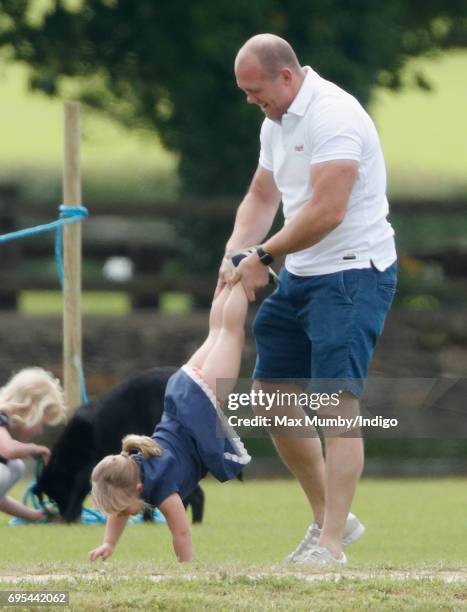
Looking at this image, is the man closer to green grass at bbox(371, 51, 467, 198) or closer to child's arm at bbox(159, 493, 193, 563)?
child's arm at bbox(159, 493, 193, 563)

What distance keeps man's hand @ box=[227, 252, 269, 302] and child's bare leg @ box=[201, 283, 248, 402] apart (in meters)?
0.04

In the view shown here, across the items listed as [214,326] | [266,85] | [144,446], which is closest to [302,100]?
[266,85]

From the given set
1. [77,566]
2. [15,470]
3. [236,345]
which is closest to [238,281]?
[236,345]

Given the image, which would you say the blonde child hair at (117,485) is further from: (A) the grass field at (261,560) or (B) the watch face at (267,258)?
(B) the watch face at (267,258)

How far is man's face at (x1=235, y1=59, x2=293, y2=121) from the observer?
6227 millimetres

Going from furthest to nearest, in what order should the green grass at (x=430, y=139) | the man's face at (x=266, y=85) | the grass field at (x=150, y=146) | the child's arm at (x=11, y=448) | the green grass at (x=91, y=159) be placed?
the green grass at (x=430, y=139) → the grass field at (x=150, y=146) → the green grass at (x=91, y=159) → the child's arm at (x=11, y=448) → the man's face at (x=266, y=85)

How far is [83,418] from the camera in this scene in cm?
818

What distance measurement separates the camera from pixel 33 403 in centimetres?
756

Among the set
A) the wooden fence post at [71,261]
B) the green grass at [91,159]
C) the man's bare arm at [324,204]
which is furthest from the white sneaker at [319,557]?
the green grass at [91,159]

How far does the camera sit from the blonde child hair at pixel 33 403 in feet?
24.7

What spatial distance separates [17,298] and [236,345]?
31.3 feet

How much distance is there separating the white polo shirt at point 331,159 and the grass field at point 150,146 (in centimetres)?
899

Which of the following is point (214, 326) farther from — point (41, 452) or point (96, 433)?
point (96, 433)

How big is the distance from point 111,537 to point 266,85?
184cm
